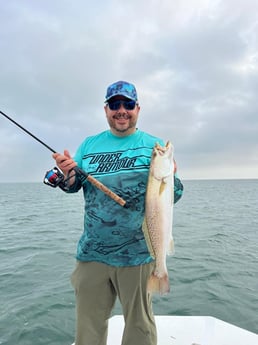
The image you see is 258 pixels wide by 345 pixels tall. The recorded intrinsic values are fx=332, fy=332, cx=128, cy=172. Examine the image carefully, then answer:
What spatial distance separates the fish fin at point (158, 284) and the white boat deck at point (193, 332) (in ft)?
4.68

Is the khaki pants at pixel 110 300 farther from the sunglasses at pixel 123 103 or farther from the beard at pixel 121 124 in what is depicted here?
the sunglasses at pixel 123 103

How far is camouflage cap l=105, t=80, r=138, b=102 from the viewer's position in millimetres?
3262

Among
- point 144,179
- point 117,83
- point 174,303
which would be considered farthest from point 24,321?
point 117,83

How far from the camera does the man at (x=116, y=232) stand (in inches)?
124

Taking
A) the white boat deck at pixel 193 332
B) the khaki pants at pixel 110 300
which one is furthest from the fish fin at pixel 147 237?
the white boat deck at pixel 193 332

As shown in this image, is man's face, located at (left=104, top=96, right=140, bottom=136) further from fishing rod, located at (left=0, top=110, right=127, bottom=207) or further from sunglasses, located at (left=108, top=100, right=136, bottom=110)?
fishing rod, located at (left=0, top=110, right=127, bottom=207)

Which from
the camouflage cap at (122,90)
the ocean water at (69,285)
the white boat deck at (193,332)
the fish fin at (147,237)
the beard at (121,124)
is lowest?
the ocean water at (69,285)

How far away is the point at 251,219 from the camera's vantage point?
2031cm

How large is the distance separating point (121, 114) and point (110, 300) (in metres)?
1.88

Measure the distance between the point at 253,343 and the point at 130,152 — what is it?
2790mm

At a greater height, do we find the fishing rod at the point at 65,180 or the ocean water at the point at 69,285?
the fishing rod at the point at 65,180

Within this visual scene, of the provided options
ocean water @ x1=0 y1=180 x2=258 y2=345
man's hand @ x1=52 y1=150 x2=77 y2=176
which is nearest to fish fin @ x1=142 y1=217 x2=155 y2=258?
man's hand @ x1=52 y1=150 x2=77 y2=176

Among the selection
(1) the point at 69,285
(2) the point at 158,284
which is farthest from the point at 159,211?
(1) the point at 69,285

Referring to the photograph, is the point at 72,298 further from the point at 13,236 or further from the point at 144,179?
the point at 13,236
